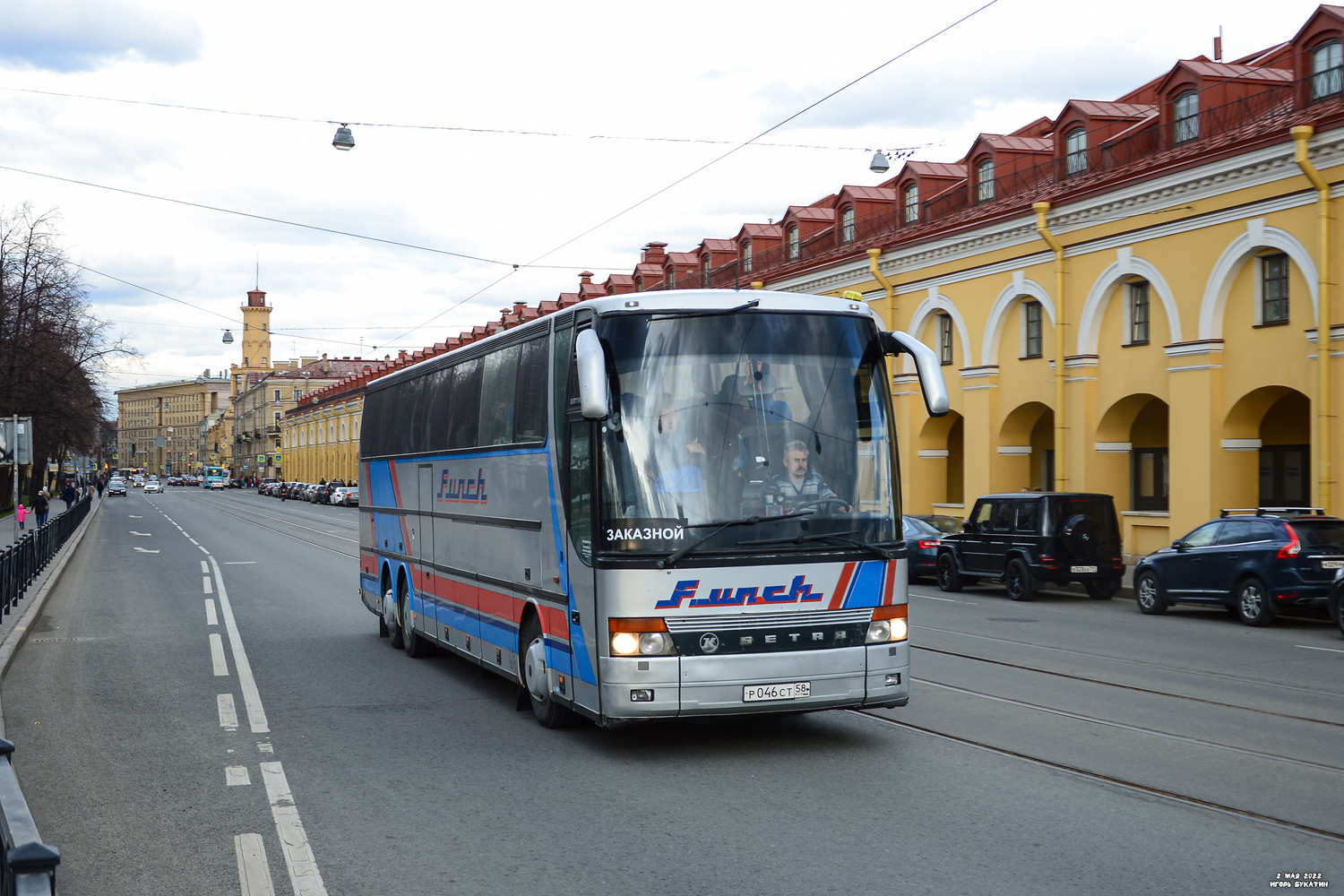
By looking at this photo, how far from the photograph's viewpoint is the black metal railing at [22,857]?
304 centimetres

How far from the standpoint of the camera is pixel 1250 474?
2409 cm

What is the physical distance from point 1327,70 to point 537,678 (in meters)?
19.1

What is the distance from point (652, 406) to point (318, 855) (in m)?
3.33

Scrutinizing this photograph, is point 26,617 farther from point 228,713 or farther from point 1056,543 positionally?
point 1056,543

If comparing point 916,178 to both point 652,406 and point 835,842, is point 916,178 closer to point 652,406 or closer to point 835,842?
point 652,406

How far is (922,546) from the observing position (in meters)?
24.8

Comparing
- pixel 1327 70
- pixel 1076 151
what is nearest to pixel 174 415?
pixel 1076 151

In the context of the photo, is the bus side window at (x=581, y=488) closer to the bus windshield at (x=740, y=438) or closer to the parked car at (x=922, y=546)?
the bus windshield at (x=740, y=438)

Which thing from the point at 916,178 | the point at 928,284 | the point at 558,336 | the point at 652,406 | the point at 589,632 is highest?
the point at 916,178

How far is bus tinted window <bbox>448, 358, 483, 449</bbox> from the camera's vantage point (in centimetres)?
1088

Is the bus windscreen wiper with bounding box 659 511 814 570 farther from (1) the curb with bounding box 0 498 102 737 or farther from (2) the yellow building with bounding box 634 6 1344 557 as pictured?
(2) the yellow building with bounding box 634 6 1344 557

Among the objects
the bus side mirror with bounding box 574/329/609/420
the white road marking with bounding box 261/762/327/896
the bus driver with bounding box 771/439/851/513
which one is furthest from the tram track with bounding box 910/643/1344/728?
the white road marking with bounding box 261/762/327/896

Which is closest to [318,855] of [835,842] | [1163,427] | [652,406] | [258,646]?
[835,842]

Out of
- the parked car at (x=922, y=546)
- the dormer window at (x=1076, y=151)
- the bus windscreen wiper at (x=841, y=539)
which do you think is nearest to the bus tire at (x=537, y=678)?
Result: the bus windscreen wiper at (x=841, y=539)
